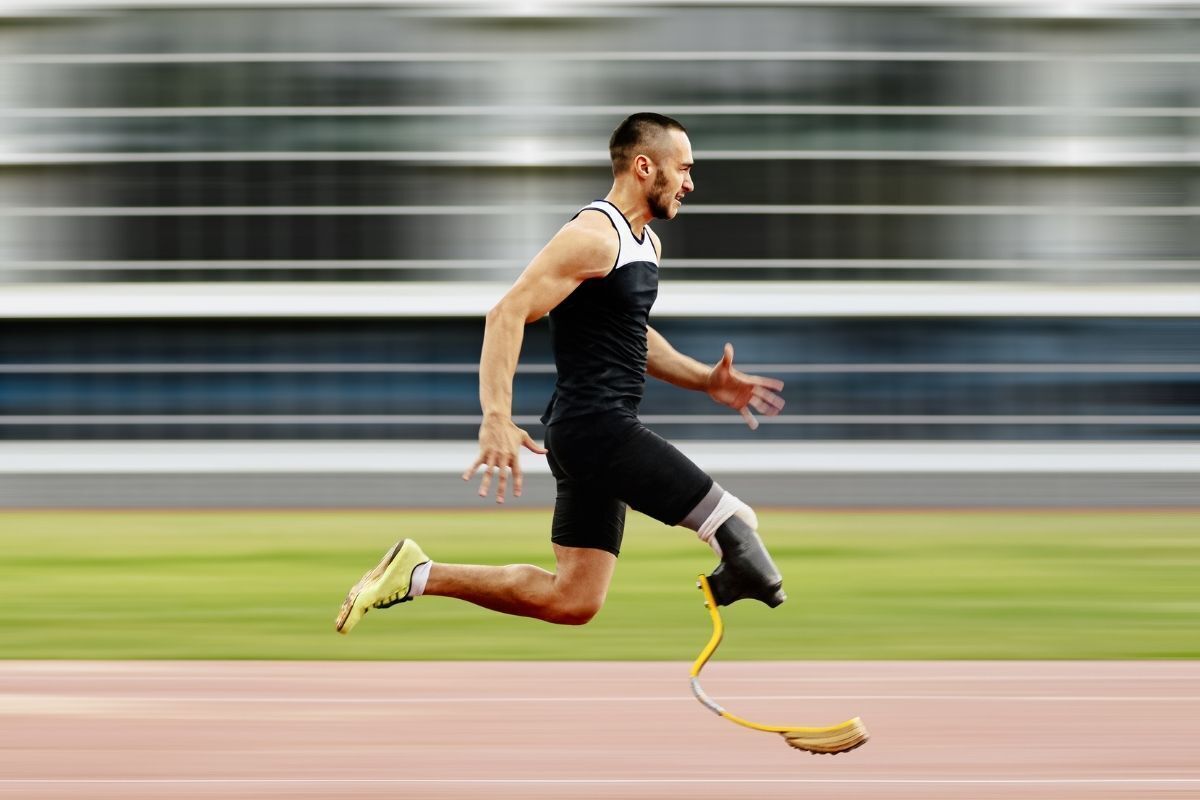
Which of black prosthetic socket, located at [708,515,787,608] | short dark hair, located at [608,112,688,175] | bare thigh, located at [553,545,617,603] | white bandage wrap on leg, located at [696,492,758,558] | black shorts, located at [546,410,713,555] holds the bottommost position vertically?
bare thigh, located at [553,545,617,603]

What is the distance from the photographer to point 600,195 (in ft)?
67.8

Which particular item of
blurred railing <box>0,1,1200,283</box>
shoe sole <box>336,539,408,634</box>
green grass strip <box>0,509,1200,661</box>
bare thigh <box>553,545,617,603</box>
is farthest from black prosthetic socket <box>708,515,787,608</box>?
blurred railing <box>0,1,1200,283</box>

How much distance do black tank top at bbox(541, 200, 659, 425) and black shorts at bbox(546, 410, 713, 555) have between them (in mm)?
49

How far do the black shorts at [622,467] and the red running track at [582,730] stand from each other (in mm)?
772

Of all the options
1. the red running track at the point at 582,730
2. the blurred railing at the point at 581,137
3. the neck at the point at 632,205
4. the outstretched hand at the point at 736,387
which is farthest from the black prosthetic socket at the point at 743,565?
the blurred railing at the point at 581,137

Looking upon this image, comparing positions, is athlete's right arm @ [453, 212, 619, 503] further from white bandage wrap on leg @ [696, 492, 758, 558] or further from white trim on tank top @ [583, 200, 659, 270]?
white bandage wrap on leg @ [696, 492, 758, 558]

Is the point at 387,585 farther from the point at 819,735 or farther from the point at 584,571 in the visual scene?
the point at 819,735

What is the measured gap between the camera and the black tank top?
16.8ft

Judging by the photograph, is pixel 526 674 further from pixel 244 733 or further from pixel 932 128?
pixel 932 128

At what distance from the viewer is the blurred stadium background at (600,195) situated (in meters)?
20.3

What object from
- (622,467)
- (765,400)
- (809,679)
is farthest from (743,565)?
(809,679)

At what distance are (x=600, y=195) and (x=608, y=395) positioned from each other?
1567cm

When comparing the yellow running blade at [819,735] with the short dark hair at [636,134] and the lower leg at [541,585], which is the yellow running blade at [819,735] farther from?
the short dark hair at [636,134]

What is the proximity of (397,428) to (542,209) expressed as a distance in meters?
3.00
